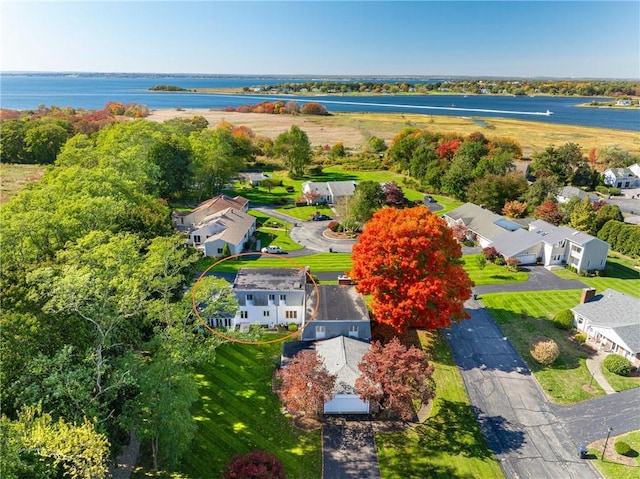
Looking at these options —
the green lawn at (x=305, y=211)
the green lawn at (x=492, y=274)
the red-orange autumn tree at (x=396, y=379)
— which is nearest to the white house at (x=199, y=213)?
the green lawn at (x=305, y=211)

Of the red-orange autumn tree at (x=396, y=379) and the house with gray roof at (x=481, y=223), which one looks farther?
the house with gray roof at (x=481, y=223)

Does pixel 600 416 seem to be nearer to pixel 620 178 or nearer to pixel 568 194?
pixel 568 194

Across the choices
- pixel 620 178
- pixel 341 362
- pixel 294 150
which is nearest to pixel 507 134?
pixel 620 178

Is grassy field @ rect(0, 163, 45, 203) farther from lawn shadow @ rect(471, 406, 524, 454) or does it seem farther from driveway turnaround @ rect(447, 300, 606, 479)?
lawn shadow @ rect(471, 406, 524, 454)

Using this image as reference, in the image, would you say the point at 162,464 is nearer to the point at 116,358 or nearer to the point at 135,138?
the point at 116,358

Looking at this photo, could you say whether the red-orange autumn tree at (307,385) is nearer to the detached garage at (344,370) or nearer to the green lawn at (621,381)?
the detached garage at (344,370)

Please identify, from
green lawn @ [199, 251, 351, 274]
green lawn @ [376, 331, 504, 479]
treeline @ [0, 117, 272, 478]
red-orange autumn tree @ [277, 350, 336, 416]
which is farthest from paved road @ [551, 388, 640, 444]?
green lawn @ [199, 251, 351, 274]
